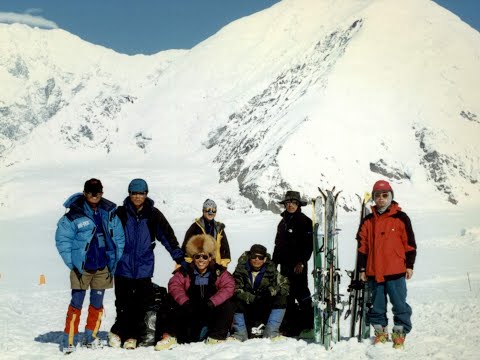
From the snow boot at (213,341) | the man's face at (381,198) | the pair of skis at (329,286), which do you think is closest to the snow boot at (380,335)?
the pair of skis at (329,286)

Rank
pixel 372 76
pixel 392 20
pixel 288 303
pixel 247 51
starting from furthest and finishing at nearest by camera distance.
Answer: pixel 247 51, pixel 392 20, pixel 372 76, pixel 288 303

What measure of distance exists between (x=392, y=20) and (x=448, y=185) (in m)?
32.7

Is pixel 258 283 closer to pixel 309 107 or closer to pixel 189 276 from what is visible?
pixel 189 276

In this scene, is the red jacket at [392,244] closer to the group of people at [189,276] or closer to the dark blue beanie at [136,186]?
the group of people at [189,276]

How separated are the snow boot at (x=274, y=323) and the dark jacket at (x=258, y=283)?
20 centimetres

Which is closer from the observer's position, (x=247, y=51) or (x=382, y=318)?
(x=382, y=318)

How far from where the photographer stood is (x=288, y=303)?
7070mm

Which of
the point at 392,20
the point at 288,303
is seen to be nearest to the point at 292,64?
the point at 392,20

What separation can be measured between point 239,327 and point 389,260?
211cm

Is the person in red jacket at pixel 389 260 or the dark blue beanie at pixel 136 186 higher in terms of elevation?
the dark blue beanie at pixel 136 186

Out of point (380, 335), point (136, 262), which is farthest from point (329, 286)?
point (136, 262)

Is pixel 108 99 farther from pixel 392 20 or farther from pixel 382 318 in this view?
pixel 382 318

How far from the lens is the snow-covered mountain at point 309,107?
49.5 metres

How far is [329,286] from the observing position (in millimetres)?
6262
